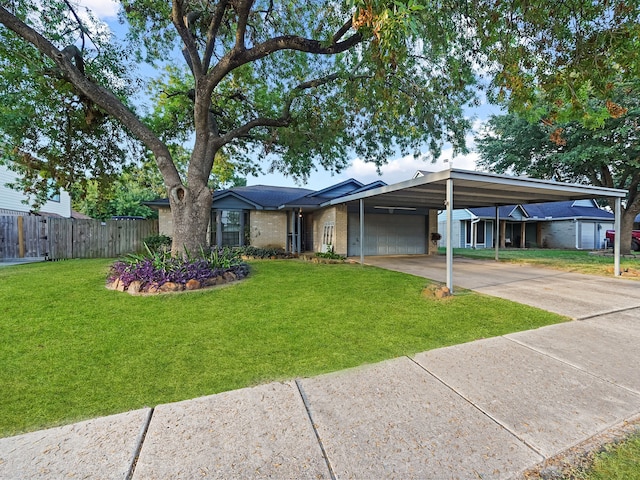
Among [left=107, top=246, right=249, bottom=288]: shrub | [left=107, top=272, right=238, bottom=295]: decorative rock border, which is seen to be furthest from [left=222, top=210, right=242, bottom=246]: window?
[left=107, top=272, right=238, bottom=295]: decorative rock border

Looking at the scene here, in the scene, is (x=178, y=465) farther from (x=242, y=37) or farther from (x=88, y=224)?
(x=88, y=224)

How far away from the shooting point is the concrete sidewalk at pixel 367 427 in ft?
5.71

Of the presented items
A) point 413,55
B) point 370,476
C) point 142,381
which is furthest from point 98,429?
point 413,55

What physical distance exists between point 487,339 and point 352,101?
8048 mm

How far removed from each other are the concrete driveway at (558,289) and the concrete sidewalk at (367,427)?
2627mm

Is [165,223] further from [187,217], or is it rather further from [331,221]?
[331,221]

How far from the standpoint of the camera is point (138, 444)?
6.33ft

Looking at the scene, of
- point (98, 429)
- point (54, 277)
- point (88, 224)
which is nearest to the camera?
point (98, 429)

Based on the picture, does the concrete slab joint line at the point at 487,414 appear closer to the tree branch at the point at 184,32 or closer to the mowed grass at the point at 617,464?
the mowed grass at the point at 617,464

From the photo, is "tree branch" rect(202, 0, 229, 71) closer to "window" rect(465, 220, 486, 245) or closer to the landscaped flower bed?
the landscaped flower bed

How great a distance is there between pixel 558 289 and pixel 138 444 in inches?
321

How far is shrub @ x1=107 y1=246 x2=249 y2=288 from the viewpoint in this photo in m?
6.27

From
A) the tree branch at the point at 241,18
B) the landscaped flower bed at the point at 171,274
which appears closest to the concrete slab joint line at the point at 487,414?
the landscaped flower bed at the point at 171,274

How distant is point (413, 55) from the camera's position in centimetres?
754
